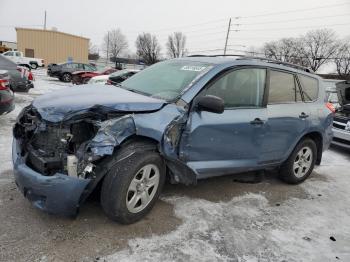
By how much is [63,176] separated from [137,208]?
32.5 inches

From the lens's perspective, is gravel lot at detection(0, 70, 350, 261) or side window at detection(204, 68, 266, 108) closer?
gravel lot at detection(0, 70, 350, 261)

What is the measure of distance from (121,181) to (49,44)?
40.7 metres

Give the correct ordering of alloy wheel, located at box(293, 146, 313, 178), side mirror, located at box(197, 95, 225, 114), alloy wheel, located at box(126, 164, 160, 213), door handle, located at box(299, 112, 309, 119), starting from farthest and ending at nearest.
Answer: alloy wheel, located at box(293, 146, 313, 178) → door handle, located at box(299, 112, 309, 119) → side mirror, located at box(197, 95, 225, 114) → alloy wheel, located at box(126, 164, 160, 213)

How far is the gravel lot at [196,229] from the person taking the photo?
108 inches

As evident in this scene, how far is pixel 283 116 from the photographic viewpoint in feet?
14.1

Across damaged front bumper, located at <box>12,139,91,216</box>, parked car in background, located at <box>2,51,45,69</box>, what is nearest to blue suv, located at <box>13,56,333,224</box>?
damaged front bumper, located at <box>12,139,91,216</box>

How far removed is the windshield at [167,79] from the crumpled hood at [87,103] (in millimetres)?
249

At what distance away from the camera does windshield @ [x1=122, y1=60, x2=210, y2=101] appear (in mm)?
3604

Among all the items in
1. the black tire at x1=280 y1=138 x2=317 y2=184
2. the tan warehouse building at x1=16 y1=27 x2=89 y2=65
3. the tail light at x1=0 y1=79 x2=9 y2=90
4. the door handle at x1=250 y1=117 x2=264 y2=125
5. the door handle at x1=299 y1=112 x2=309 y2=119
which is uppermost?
the tan warehouse building at x1=16 y1=27 x2=89 y2=65

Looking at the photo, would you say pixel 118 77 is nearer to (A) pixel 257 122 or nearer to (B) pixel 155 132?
(A) pixel 257 122

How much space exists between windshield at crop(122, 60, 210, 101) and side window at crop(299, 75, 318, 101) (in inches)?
73.2

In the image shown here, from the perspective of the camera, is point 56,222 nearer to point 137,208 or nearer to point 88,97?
point 137,208

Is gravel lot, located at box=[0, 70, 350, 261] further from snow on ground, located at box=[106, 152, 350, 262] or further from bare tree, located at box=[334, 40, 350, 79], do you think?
bare tree, located at box=[334, 40, 350, 79]

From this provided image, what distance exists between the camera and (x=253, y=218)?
363 cm
